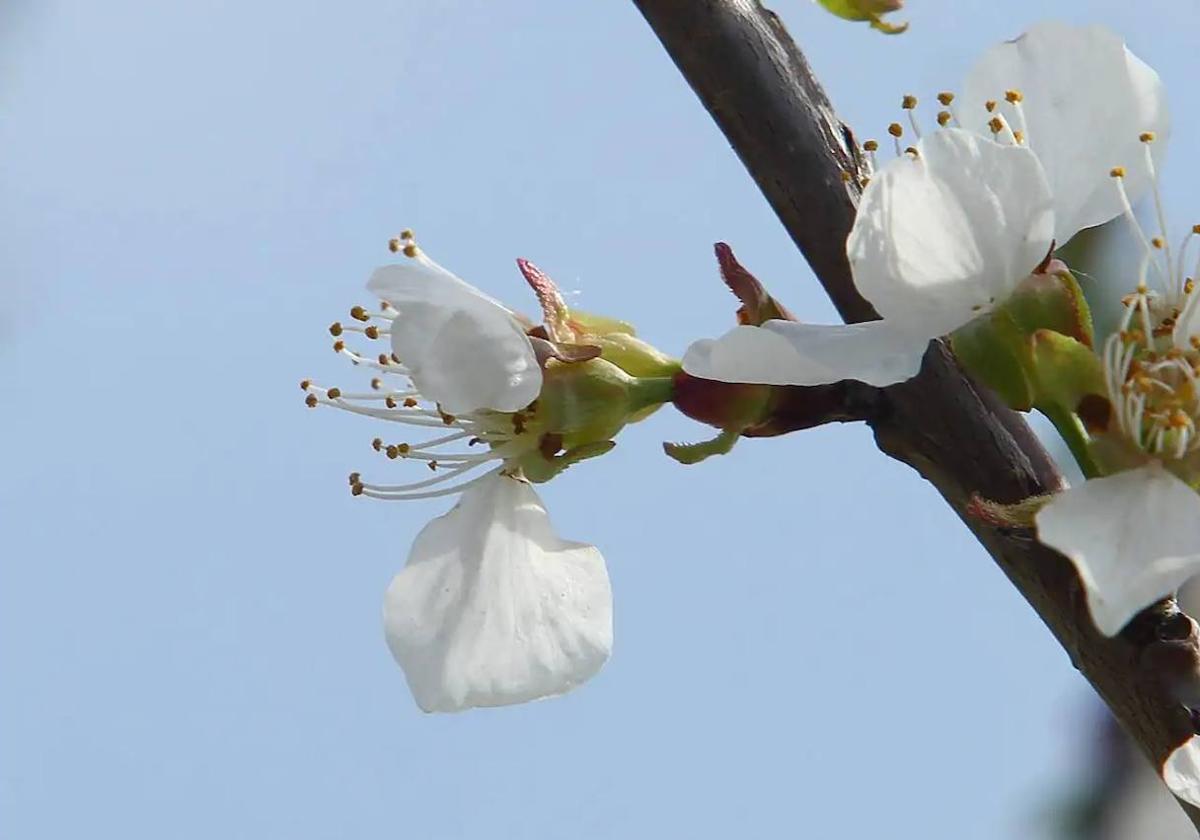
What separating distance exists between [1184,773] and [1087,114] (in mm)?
510

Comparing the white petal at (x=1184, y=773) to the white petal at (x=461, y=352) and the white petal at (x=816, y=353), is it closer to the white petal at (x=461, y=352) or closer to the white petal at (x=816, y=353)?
the white petal at (x=816, y=353)

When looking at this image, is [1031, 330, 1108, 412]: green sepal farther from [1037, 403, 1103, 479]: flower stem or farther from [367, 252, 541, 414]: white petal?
[367, 252, 541, 414]: white petal

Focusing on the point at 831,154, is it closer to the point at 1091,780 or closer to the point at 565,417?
the point at 565,417

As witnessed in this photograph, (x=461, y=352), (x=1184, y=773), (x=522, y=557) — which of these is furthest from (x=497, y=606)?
(x=1184, y=773)

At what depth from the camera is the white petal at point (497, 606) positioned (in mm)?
1283

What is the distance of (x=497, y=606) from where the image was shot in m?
1.32

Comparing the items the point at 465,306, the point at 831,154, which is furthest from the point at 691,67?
the point at 465,306

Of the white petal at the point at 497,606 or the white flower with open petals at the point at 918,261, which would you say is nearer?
the white flower with open petals at the point at 918,261

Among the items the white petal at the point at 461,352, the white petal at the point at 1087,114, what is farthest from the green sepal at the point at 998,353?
the white petal at the point at 461,352

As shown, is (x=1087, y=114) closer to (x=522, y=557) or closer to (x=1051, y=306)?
(x=1051, y=306)

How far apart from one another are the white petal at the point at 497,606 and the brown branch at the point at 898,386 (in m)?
0.36

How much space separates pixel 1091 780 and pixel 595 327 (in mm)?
2092

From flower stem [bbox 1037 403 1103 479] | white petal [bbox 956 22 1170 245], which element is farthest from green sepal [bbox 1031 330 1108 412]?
white petal [bbox 956 22 1170 245]

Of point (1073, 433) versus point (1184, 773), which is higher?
point (1073, 433)
